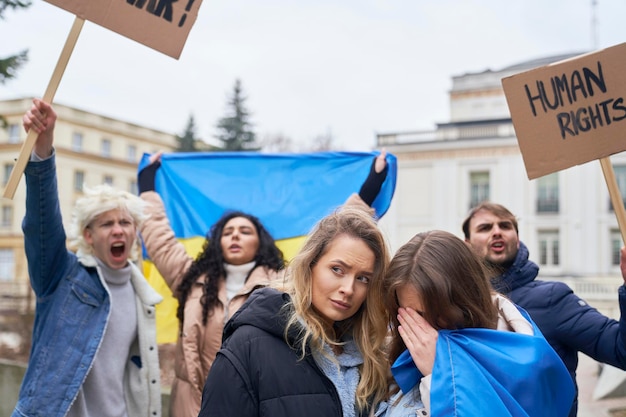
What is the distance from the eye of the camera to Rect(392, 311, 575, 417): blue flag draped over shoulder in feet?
6.37

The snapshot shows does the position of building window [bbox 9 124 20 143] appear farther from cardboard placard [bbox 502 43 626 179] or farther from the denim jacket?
cardboard placard [bbox 502 43 626 179]

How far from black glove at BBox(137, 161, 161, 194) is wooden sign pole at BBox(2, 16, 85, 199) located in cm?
196


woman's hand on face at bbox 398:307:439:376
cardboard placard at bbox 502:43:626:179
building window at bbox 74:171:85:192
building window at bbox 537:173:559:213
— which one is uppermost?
building window at bbox 74:171:85:192

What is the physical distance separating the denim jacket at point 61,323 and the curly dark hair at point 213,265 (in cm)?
46

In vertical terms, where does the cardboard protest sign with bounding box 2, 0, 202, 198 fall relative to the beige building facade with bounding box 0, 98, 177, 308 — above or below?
below

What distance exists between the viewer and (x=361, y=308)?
2.46 metres

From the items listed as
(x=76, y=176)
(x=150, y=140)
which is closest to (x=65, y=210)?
(x=76, y=176)

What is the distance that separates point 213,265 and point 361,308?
75.3 inches

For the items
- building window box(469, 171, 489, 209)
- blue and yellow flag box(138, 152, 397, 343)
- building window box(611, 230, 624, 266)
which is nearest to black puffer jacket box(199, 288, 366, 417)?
blue and yellow flag box(138, 152, 397, 343)

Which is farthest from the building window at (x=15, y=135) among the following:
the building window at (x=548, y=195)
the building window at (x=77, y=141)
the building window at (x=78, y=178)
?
the building window at (x=548, y=195)

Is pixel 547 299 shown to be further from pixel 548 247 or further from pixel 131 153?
pixel 131 153

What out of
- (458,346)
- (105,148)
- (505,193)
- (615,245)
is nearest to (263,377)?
(458,346)

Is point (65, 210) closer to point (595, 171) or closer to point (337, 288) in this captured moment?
point (595, 171)

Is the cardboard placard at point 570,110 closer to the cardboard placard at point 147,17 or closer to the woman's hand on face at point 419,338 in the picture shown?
the woman's hand on face at point 419,338
